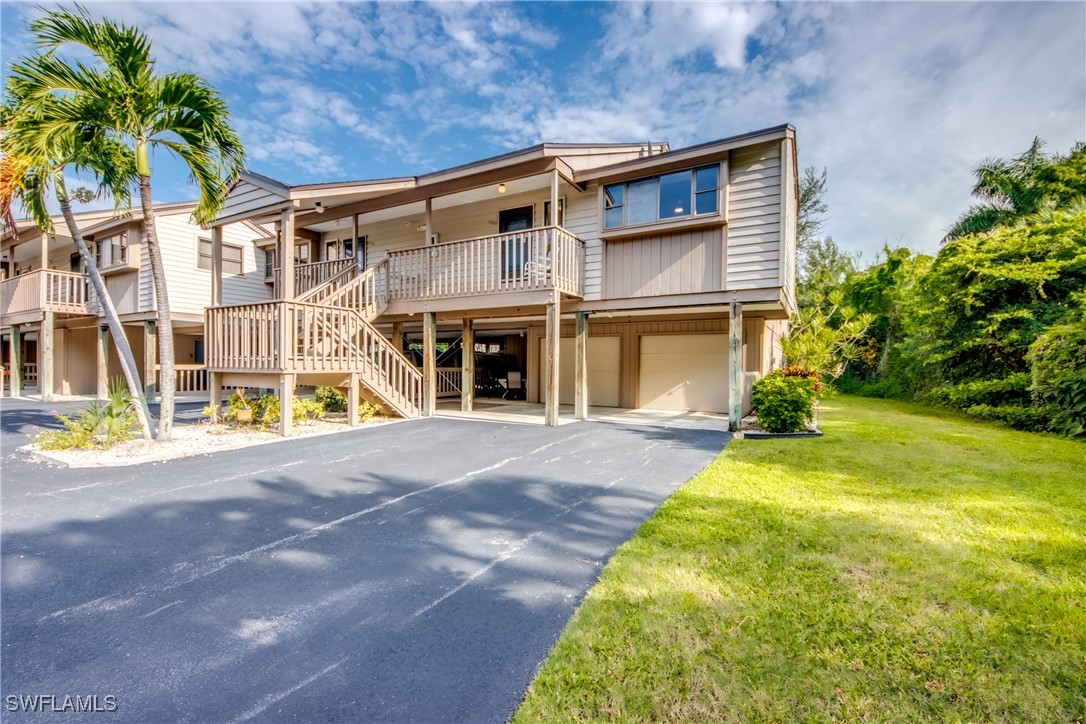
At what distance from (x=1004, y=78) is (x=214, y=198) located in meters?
16.3

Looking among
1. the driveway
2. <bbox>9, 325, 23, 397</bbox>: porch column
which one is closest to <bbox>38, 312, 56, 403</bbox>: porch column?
<bbox>9, 325, 23, 397</bbox>: porch column

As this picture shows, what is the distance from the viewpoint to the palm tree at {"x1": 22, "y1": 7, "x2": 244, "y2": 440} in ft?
21.1

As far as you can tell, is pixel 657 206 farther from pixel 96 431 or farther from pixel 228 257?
pixel 228 257

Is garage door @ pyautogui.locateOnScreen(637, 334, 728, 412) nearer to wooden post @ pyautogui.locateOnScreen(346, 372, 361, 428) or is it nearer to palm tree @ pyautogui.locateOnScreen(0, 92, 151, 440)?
wooden post @ pyautogui.locateOnScreen(346, 372, 361, 428)

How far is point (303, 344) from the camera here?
8836mm

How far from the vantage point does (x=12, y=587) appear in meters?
2.94

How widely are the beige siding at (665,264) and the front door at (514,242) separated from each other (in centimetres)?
188

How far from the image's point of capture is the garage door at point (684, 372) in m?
12.0

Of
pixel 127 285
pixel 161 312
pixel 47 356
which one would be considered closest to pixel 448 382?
pixel 161 312

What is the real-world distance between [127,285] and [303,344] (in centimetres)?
1172

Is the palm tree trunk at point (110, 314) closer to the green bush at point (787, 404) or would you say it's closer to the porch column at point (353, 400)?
the porch column at point (353, 400)

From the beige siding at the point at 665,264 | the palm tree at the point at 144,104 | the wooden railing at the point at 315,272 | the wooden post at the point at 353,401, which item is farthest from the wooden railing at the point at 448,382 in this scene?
the palm tree at the point at 144,104

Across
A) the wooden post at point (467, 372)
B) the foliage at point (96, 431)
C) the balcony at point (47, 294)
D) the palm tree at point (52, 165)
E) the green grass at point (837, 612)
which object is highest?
the palm tree at point (52, 165)

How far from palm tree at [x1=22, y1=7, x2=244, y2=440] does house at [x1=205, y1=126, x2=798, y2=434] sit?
1.70 metres
